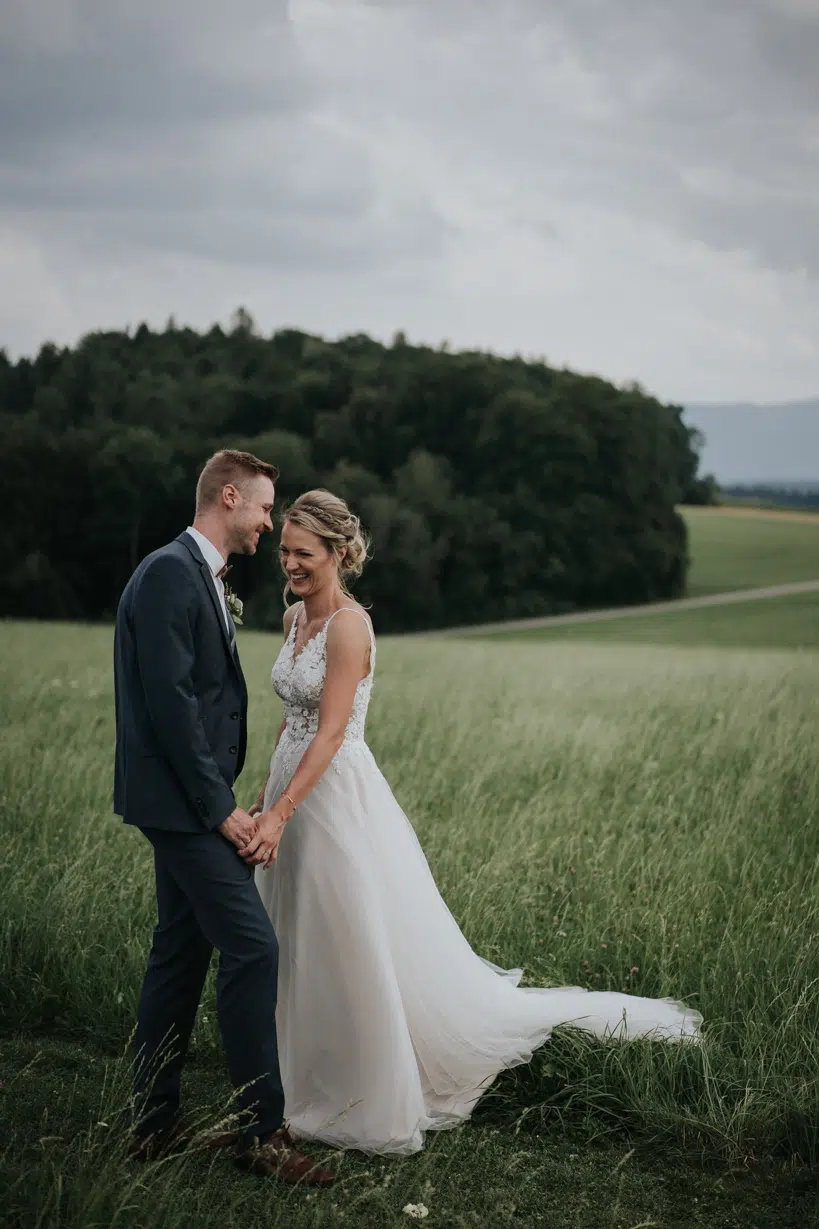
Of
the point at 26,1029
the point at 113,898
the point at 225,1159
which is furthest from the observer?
the point at 113,898

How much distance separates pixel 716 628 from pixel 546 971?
2742 centimetres

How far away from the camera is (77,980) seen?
14.6ft

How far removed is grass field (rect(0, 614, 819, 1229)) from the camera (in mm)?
3148

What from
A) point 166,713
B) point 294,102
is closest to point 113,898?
point 166,713

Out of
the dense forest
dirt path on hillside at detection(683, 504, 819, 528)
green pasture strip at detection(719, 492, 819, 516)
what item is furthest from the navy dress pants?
the dense forest

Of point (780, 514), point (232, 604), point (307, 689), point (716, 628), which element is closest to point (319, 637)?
point (307, 689)

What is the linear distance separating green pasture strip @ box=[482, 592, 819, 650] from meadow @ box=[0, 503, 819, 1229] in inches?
700

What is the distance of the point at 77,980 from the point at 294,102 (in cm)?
1460

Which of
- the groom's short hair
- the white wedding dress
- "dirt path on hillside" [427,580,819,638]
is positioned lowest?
"dirt path on hillside" [427,580,819,638]

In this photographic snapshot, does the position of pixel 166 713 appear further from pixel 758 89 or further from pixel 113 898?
pixel 758 89

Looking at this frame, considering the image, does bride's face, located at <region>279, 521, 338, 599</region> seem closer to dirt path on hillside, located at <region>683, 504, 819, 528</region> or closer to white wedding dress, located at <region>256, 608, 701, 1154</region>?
white wedding dress, located at <region>256, 608, 701, 1154</region>

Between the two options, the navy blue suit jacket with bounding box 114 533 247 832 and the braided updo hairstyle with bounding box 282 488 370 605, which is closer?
the navy blue suit jacket with bounding box 114 533 247 832

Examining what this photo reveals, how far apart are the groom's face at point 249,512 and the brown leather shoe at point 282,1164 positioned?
171cm

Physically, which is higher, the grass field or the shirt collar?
the shirt collar
